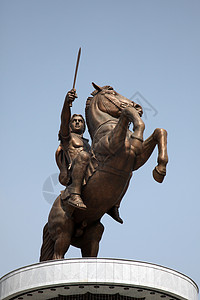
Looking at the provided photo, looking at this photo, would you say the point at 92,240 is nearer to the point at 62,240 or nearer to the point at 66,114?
the point at 62,240

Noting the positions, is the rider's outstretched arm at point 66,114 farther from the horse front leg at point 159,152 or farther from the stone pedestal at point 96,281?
the stone pedestal at point 96,281

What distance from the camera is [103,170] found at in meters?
22.3

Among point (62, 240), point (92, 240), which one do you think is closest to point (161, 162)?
point (92, 240)

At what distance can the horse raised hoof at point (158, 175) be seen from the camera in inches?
816

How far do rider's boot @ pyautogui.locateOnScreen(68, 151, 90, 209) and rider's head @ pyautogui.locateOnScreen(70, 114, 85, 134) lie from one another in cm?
139

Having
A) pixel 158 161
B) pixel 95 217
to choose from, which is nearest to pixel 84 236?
pixel 95 217

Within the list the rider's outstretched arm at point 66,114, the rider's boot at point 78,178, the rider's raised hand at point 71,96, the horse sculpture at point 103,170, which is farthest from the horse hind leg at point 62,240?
the rider's raised hand at point 71,96

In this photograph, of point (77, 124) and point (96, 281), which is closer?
point (96, 281)

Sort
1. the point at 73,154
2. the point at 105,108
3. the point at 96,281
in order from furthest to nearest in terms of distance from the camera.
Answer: the point at 105,108, the point at 73,154, the point at 96,281

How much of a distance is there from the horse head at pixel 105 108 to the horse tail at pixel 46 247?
3377mm

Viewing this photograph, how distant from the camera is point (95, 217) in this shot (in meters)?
23.1

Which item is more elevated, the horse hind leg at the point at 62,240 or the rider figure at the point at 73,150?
the rider figure at the point at 73,150

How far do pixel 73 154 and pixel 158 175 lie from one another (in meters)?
3.73

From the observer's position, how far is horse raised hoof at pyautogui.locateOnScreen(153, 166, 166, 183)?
20734mm
